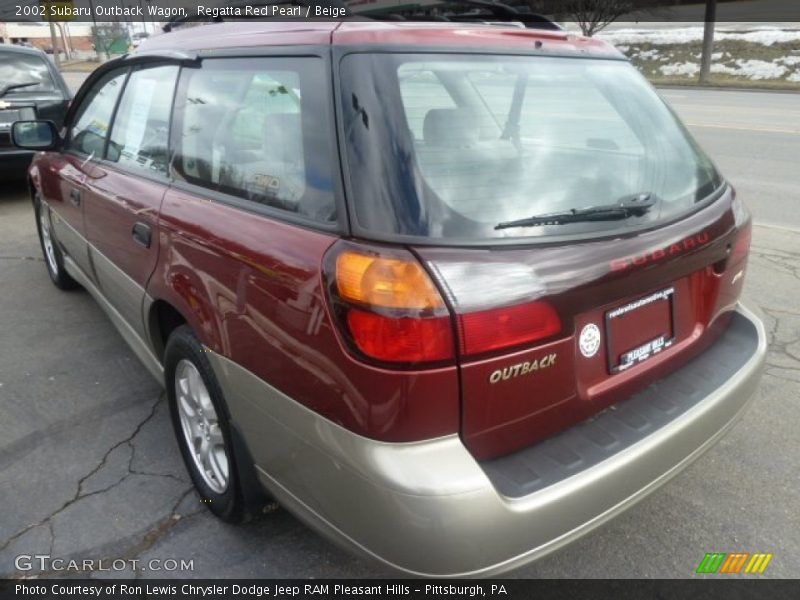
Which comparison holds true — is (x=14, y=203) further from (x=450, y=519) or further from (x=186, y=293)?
(x=450, y=519)

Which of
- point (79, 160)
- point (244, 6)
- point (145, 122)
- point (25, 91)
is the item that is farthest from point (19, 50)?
point (145, 122)

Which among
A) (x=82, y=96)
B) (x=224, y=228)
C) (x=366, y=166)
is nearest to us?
(x=366, y=166)

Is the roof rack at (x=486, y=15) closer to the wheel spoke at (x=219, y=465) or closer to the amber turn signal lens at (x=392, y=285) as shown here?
the amber turn signal lens at (x=392, y=285)

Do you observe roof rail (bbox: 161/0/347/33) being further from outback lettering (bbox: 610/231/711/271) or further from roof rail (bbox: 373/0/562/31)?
outback lettering (bbox: 610/231/711/271)

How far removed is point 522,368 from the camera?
173cm

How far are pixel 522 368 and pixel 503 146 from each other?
68 cm

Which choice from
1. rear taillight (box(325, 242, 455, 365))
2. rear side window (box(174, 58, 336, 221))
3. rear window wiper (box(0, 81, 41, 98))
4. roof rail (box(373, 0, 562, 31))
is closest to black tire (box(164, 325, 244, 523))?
rear side window (box(174, 58, 336, 221))

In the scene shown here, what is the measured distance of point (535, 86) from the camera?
2191mm

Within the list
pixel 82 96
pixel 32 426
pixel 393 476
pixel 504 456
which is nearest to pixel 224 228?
pixel 393 476

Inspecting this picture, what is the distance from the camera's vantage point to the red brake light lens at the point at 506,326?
1.64 metres

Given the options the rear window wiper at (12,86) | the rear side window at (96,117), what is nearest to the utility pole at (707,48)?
the rear window wiper at (12,86)

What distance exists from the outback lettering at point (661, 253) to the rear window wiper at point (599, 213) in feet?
0.43

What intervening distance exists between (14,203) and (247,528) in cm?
709

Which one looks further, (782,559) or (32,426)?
(32,426)
